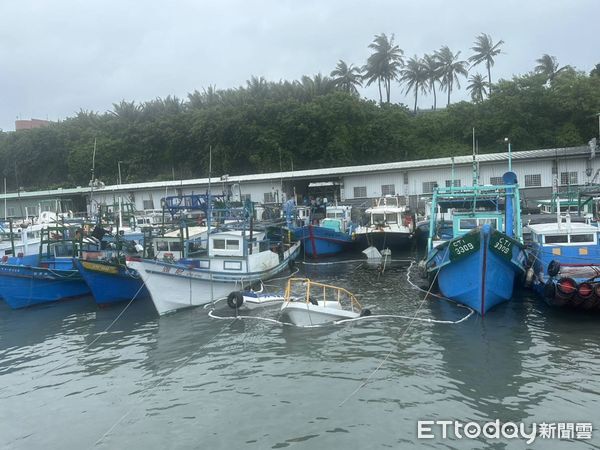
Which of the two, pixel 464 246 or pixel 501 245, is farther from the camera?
pixel 464 246

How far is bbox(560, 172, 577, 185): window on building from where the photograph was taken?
108ft

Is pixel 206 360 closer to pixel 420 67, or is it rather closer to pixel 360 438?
pixel 360 438

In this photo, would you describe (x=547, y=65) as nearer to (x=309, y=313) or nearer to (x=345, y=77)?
(x=345, y=77)

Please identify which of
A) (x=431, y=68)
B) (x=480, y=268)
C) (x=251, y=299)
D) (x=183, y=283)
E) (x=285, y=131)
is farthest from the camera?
(x=431, y=68)

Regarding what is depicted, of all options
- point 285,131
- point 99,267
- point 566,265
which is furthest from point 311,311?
point 285,131

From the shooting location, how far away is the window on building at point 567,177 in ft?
108

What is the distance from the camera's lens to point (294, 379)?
11117 millimetres

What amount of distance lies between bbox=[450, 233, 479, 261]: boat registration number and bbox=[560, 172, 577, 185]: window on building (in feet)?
70.1

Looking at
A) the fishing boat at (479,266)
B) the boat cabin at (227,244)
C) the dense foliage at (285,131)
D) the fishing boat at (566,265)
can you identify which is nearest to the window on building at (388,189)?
the dense foliage at (285,131)

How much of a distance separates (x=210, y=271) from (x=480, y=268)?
935cm

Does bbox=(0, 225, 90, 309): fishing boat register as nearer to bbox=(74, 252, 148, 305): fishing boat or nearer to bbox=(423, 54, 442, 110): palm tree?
bbox=(74, 252, 148, 305): fishing boat

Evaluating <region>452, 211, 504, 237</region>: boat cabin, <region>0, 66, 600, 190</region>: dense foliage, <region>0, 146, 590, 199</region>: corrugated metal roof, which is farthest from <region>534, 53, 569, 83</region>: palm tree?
<region>452, 211, 504, 237</region>: boat cabin

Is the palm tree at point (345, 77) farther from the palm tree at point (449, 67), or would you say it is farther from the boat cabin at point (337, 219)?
the boat cabin at point (337, 219)

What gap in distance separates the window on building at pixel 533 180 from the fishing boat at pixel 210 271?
20.8m
